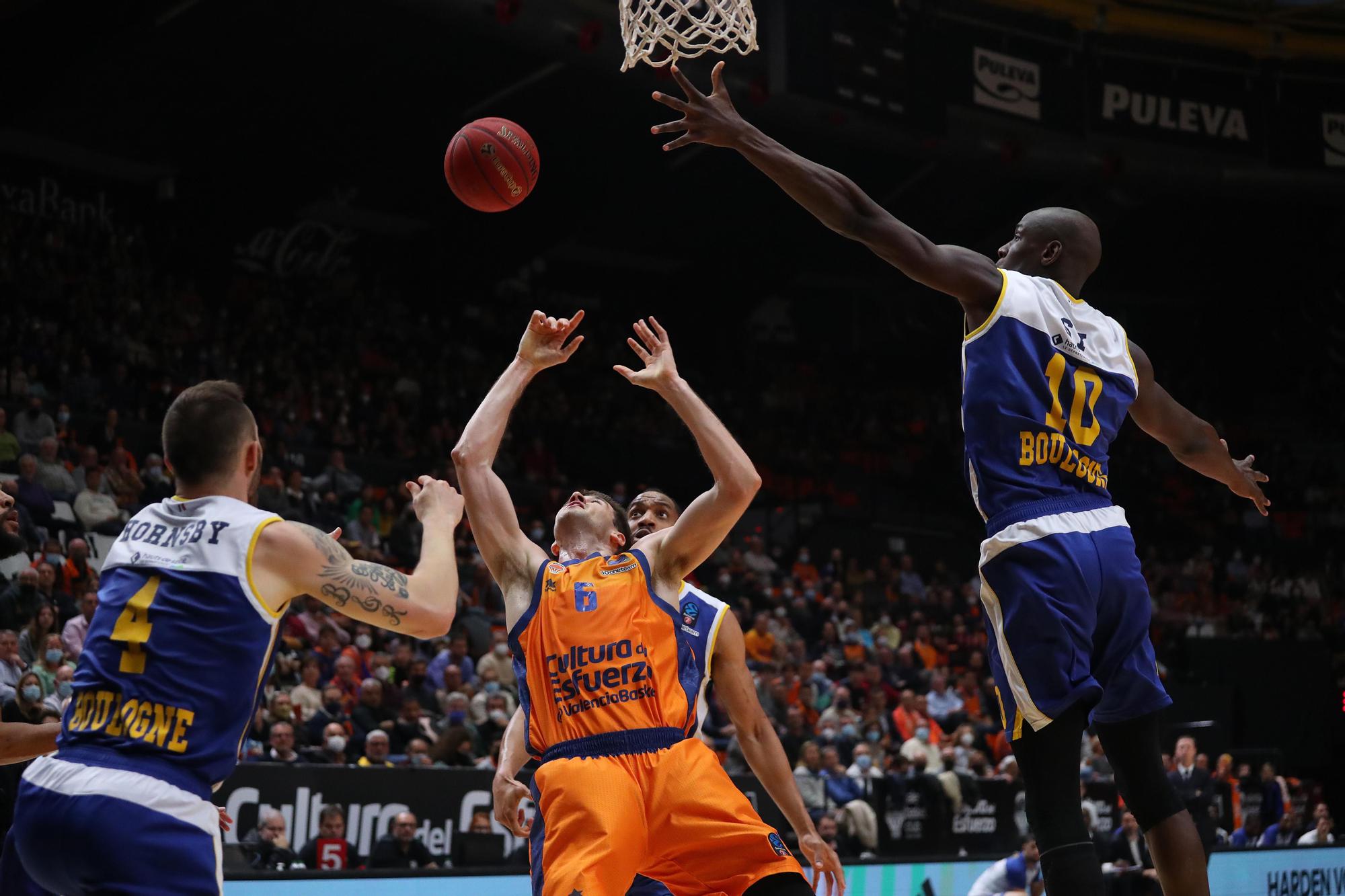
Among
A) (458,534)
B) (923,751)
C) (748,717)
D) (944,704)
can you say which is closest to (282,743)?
(748,717)

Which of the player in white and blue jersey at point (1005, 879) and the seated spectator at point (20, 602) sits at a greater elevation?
the seated spectator at point (20, 602)

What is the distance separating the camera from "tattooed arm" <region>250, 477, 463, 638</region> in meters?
3.27

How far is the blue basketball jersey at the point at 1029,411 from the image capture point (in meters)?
3.86

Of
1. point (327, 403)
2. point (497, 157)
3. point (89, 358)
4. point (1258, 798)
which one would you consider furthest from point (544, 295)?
point (497, 157)

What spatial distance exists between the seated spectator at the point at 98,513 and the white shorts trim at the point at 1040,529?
35.6 ft

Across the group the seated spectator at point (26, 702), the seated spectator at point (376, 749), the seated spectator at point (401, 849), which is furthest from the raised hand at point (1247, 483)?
the seated spectator at point (376, 749)

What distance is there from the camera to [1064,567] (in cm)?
372

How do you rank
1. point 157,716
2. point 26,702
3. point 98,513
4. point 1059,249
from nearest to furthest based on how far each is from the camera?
point 157,716 → point 1059,249 → point 26,702 → point 98,513

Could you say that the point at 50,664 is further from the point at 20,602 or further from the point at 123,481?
the point at 123,481

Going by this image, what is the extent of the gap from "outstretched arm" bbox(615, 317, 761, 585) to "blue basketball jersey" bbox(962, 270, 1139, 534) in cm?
85

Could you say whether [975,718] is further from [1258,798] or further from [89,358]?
[89,358]

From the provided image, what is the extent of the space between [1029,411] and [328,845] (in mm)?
7239

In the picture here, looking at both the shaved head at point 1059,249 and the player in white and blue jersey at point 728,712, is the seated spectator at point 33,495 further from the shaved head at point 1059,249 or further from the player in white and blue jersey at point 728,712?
the shaved head at point 1059,249

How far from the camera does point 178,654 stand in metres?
3.16
